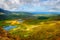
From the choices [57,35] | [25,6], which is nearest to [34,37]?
[57,35]

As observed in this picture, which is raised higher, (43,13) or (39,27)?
(43,13)

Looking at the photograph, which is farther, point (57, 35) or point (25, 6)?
point (25, 6)

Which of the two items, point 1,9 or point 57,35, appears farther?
point 1,9

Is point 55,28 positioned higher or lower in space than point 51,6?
lower

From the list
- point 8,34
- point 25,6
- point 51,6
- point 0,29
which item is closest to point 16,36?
point 8,34

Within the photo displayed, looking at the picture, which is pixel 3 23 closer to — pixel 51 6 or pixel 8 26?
pixel 8 26

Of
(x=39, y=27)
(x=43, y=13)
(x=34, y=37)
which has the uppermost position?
(x=43, y=13)

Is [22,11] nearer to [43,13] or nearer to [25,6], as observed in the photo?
[25,6]

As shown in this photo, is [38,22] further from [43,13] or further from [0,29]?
[0,29]
